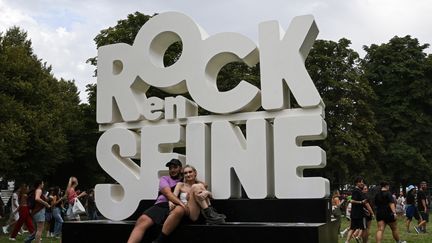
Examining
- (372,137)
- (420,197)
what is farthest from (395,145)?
(420,197)

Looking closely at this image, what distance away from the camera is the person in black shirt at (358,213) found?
1155 centimetres

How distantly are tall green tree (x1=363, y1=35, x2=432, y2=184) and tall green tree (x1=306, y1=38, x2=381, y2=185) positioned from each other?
2301 millimetres

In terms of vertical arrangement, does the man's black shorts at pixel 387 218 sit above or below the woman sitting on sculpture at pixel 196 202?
below

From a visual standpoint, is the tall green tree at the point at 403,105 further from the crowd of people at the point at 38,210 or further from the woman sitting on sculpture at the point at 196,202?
the woman sitting on sculpture at the point at 196,202

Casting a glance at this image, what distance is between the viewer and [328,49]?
32.9m

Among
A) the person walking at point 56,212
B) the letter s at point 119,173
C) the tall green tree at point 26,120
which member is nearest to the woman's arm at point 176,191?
the letter s at point 119,173

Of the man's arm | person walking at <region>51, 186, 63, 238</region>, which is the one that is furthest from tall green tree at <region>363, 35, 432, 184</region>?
the man's arm

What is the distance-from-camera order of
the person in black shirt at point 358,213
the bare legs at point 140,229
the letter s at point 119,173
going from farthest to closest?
the person in black shirt at point 358,213, the letter s at point 119,173, the bare legs at point 140,229

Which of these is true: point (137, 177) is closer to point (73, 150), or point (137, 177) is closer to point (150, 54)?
point (150, 54)

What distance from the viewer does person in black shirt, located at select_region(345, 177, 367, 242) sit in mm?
11555

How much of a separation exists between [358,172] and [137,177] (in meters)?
24.9

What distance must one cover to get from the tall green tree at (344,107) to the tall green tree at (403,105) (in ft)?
7.55

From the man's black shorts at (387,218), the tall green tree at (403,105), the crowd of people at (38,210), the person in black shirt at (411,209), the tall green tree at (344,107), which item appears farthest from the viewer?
the tall green tree at (403,105)

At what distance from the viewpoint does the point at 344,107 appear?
104 feet
